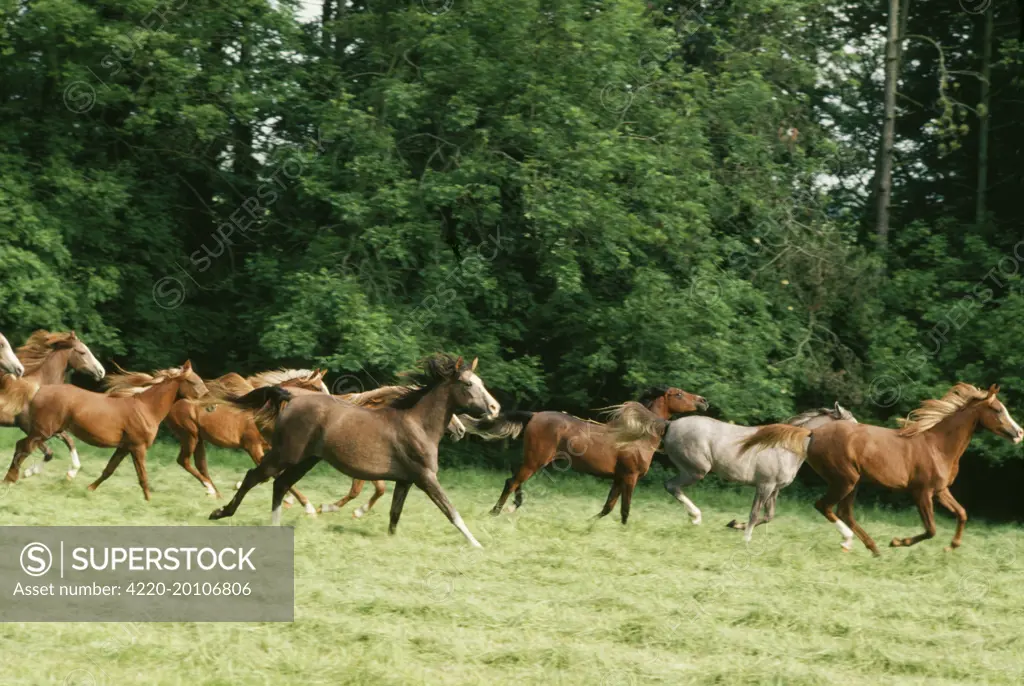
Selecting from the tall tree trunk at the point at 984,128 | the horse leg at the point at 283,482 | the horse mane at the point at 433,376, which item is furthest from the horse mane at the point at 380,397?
the tall tree trunk at the point at 984,128

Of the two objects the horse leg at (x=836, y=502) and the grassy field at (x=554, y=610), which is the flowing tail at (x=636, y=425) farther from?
the horse leg at (x=836, y=502)

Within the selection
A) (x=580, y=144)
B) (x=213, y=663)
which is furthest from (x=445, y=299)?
(x=213, y=663)

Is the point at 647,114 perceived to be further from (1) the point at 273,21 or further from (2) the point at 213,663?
(2) the point at 213,663

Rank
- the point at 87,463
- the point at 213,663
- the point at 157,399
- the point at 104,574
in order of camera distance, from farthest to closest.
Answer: the point at 87,463 → the point at 157,399 → the point at 104,574 → the point at 213,663

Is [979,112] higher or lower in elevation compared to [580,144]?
higher

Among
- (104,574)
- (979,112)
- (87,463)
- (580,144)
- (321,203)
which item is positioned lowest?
(87,463)

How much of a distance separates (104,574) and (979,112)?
1770cm

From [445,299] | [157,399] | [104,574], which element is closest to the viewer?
[104,574]

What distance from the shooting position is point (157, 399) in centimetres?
1241

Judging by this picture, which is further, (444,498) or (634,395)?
(634,395)

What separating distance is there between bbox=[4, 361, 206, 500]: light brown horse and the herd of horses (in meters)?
0.01

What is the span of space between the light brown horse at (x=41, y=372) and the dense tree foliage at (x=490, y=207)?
198 inches

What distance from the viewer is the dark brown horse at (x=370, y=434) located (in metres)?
10.7

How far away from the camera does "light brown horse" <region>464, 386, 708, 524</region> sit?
44.6ft
